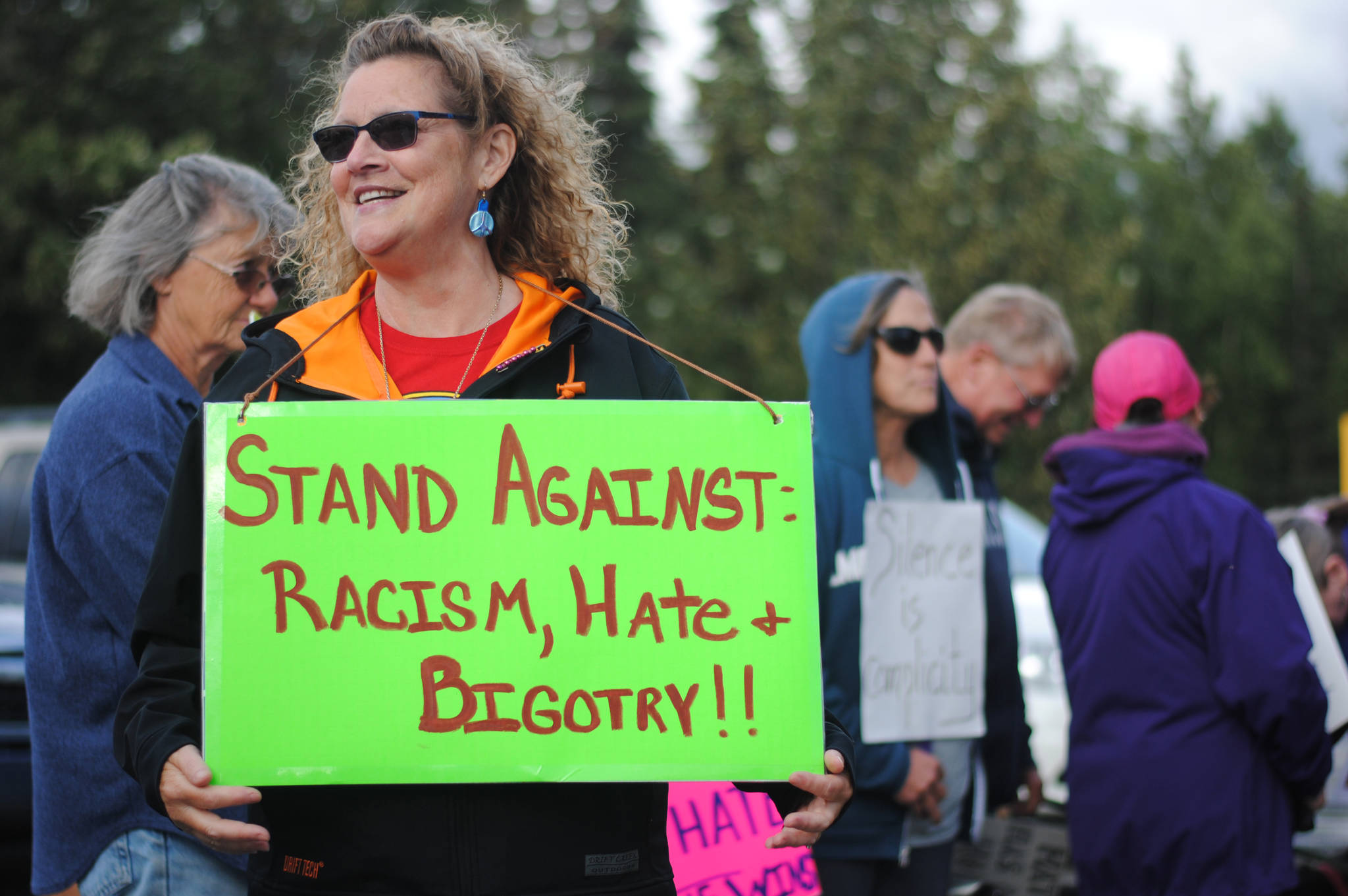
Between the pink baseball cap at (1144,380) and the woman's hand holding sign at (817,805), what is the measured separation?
76.1 inches

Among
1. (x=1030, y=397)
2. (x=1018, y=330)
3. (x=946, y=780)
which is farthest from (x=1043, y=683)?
(x=946, y=780)

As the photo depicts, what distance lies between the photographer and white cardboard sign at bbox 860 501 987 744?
3.03 metres

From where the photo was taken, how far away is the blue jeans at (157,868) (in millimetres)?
2137

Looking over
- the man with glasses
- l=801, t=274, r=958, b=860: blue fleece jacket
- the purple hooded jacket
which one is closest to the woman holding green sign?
l=801, t=274, r=958, b=860: blue fleece jacket

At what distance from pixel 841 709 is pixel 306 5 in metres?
17.0

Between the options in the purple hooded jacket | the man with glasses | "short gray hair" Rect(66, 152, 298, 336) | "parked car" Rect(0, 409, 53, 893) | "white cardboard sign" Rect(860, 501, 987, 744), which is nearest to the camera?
"short gray hair" Rect(66, 152, 298, 336)

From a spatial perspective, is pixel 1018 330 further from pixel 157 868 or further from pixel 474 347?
pixel 157 868

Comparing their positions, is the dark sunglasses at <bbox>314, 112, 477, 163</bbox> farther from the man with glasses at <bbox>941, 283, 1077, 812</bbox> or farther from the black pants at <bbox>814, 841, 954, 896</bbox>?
the man with glasses at <bbox>941, 283, 1077, 812</bbox>

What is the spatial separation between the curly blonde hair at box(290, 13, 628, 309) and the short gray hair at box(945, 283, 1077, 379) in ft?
6.22

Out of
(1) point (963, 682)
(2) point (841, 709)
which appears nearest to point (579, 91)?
(2) point (841, 709)

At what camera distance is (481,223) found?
2.00m

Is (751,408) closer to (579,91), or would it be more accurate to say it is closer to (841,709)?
(579,91)

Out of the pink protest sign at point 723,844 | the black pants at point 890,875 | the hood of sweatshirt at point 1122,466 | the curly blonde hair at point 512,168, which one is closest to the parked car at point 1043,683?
the hood of sweatshirt at point 1122,466

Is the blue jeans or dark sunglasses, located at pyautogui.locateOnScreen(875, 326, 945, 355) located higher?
dark sunglasses, located at pyautogui.locateOnScreen(875, 326, 945, 355)
